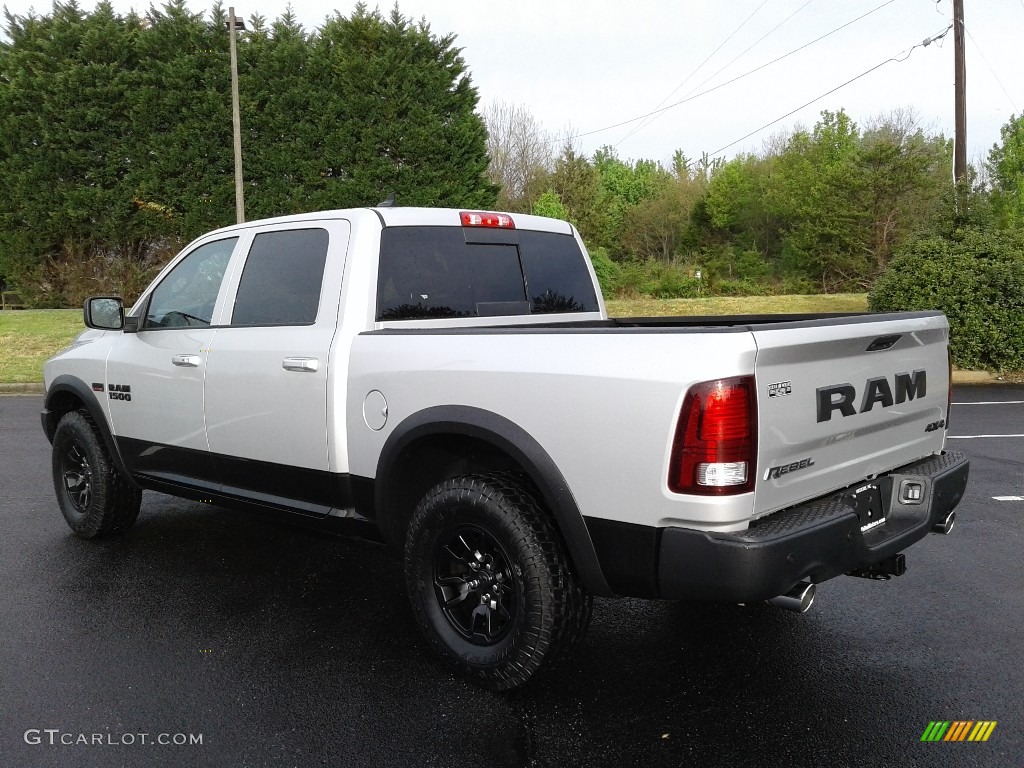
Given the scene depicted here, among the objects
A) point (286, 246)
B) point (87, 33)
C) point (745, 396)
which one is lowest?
point (745, 396)

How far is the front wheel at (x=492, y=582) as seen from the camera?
3.11 metres

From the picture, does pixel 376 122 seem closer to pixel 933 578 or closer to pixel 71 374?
pixel 71 374

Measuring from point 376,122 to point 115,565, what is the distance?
71.4 feet

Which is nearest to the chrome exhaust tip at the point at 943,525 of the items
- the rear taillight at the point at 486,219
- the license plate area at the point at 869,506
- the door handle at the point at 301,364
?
the license plate area at the point at 869,506

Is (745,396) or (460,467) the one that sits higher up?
(745,396)

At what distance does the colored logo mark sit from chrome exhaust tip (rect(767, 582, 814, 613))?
0.61 meters

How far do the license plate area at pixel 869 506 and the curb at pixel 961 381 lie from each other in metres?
11.4

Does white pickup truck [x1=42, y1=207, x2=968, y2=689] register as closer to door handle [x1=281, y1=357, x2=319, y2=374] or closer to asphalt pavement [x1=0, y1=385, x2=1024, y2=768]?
door handle [x1=281, y1=357, x2=319, y2=374]

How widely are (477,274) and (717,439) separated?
1.94 m

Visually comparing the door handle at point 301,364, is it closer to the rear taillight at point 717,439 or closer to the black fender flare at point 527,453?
the black fender flare at point 527,453

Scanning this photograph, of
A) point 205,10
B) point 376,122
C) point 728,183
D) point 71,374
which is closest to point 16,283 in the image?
point 205,10

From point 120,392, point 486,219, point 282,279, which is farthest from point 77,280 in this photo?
point 486,219

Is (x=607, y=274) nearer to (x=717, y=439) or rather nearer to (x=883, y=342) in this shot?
(x=883, y=342)

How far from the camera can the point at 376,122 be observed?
81.6 feet
